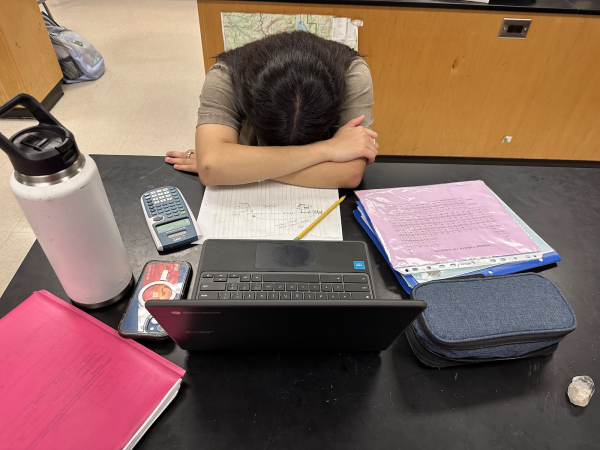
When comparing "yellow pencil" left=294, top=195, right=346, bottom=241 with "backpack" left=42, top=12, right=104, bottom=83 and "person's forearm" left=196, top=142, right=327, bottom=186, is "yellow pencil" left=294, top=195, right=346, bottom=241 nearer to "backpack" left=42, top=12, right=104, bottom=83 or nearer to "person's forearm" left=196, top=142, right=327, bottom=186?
"person's forearm" left=196, top=142, right=327, bottom=186

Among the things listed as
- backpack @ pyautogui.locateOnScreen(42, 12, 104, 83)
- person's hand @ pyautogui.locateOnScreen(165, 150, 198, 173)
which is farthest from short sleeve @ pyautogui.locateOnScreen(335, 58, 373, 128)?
backpack @ pyautogui.locateOnScreen(42, 12, 104, 83)

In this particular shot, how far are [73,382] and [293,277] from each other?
0.35 m

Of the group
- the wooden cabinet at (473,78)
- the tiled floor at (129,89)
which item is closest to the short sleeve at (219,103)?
the wooden cabinet at (473,78)

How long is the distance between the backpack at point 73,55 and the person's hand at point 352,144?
2.67 metres

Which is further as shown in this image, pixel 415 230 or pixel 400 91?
pixel 400 91

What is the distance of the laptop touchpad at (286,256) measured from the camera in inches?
25.4

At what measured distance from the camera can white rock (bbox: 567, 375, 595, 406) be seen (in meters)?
A: 0.58

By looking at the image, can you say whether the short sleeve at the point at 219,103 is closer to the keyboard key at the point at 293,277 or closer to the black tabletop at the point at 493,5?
the keyboard key at the point at 293,277

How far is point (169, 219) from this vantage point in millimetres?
798

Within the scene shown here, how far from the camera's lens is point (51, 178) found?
0.49 meters

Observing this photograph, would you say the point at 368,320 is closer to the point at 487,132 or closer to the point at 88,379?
the point at 88,379

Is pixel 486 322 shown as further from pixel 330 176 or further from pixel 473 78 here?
pixel 473 78

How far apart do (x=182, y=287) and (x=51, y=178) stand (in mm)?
269

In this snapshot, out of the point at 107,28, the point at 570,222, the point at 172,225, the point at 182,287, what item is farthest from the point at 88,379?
the point at 107,28
